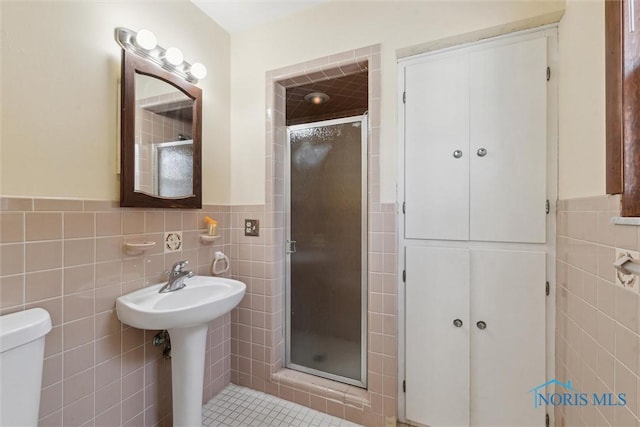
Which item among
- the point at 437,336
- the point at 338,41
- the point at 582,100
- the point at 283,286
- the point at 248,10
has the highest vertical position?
the point at 248,10

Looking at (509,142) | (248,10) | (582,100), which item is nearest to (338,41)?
(248,10)

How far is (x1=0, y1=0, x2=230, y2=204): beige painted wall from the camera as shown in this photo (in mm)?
923

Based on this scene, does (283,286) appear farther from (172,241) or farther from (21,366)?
(21,366)

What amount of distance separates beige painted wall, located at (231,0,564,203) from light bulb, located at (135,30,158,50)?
0.65 m

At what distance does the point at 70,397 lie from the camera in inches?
41.9

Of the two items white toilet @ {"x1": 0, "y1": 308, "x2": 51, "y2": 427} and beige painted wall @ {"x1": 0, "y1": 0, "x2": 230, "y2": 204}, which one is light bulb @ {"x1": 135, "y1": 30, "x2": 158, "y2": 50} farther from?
white toilet @ {"x1": 0, "y1": 308, "x2": 51, "y2": 427}

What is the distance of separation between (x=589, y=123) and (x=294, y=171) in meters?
1.54

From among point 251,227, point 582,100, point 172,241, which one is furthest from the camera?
point 251,227

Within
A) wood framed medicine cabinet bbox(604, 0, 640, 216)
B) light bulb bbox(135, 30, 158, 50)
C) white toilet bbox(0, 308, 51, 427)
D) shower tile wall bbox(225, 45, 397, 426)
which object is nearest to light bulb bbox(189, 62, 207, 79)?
light bulb bbox(135, 30, 158, 50)

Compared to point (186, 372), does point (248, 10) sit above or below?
above

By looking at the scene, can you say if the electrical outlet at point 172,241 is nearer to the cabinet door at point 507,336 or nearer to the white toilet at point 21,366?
the white toilet at point 21,366

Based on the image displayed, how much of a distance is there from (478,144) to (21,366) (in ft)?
6.47

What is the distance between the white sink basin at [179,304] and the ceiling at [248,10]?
166 centimetres

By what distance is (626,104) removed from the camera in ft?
2.56
